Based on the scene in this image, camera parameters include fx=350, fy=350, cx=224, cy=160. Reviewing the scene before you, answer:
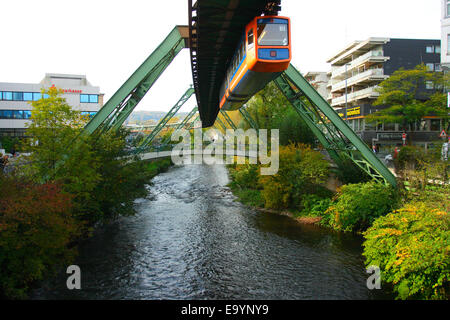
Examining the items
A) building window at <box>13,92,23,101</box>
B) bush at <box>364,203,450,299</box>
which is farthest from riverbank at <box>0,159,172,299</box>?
building window at <box>13,92,23,101</box>

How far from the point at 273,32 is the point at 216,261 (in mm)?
8801

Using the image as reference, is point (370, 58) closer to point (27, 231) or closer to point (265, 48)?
point (265, 48)

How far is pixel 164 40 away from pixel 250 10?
21.4ft

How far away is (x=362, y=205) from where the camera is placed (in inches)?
659

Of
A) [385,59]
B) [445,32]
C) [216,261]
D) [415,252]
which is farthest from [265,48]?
[385,59]

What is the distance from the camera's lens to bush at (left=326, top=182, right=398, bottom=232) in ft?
54.0

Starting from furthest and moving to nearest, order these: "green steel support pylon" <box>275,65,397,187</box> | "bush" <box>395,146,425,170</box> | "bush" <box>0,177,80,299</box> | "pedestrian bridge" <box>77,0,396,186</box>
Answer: "green steel support pylon" <box>275,65,397,187</box>, "bush" <box>395,146,425,170</box>, "pedestrian bridge" <box>77,0,396,186</box>, "bush" <box>0,177,80,299</box>

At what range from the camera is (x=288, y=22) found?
12758 millimetres

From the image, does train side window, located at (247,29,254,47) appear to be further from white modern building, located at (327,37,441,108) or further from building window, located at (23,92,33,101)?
building window, located at (23,92,33,101)

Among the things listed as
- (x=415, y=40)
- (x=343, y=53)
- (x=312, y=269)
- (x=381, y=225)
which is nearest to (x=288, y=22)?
(x=381, y=225)

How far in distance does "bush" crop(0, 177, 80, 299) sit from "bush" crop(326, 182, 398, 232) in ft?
41.6

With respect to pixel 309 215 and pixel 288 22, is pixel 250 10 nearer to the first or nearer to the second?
pixel 288 22

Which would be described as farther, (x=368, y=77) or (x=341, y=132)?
(x=368, y=77)

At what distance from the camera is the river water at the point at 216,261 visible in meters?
10.9
